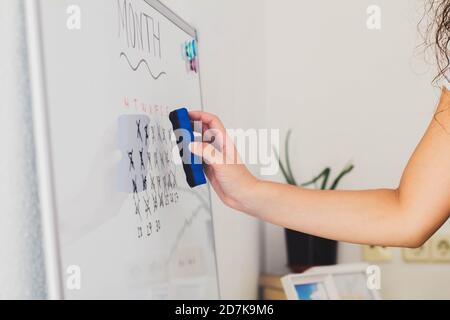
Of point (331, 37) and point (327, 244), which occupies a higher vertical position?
point (331, 37)

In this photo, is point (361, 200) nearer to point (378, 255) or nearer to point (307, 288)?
point (307, 288)

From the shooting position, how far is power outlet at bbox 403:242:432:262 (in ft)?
5.65

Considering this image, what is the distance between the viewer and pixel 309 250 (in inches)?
66.3

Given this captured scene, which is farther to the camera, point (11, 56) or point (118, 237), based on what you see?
point (118, 237)

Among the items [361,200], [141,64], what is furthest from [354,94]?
[141,64]

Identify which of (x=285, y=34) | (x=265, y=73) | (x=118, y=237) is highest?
(x=285, y=34)

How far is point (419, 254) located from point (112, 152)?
1295 millimetres
